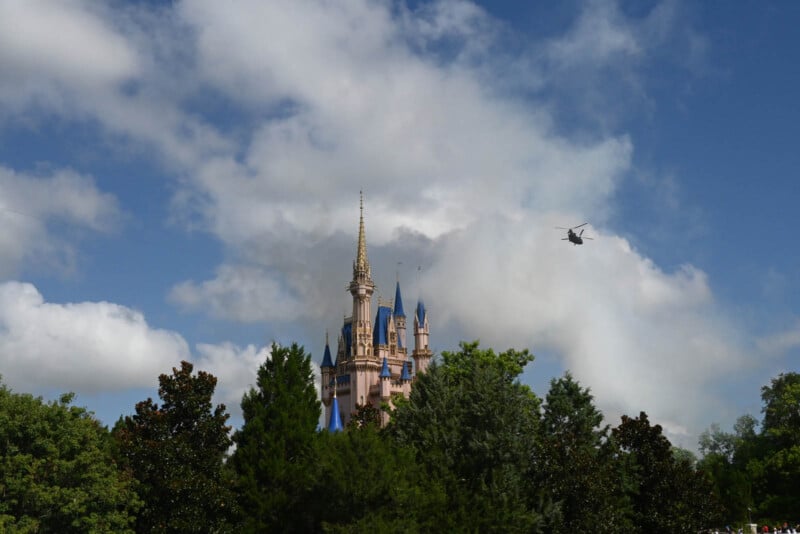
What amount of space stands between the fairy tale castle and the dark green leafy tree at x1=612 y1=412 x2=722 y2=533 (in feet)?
262

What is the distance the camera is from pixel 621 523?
109 feet

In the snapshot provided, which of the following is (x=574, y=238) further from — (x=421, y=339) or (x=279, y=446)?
(x=421, y=339)

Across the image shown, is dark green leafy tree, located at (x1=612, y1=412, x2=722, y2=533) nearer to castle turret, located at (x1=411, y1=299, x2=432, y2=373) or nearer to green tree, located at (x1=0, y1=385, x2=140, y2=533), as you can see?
green tree, located at (x1=0, y1=385, x2=140, y2=533)

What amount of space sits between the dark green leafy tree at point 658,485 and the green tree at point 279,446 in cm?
1482

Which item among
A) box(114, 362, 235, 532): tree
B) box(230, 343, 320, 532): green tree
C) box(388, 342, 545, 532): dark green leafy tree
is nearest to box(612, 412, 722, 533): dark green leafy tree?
box(388, 342, 545, 532): dark green leafy tree

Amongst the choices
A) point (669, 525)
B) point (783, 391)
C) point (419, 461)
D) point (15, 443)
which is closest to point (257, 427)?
point (419, 461)

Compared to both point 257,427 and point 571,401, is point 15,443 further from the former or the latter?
point 571,401

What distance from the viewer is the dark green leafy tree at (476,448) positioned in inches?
1190

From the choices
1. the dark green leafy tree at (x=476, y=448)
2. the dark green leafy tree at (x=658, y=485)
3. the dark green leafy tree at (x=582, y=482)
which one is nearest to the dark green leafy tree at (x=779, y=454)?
the dark green leafy tree at (x=658, y=485)

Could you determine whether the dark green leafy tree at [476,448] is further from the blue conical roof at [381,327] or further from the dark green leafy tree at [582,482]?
the blue conical roof at [381,327]

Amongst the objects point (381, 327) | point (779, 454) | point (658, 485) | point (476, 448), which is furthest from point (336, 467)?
point (381, 327)

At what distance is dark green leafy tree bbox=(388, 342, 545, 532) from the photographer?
3023cm

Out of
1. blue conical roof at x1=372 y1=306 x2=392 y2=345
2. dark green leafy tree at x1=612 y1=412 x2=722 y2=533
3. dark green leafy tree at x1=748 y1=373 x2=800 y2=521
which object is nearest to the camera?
dark green leafy tree at x1=612 y1=412 x2=722 y2=533

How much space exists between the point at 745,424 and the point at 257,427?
232 ft
